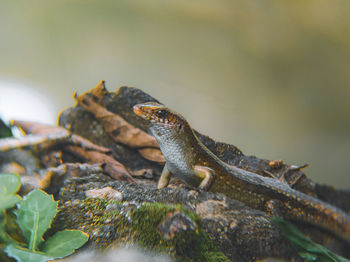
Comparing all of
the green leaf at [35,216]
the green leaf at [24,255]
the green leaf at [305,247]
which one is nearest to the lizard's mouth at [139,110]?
the green leaf at [35,216]

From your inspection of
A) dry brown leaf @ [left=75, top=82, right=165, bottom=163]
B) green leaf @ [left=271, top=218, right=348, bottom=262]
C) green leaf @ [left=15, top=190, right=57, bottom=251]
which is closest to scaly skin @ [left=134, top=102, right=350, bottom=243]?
dry brown leaf @ [left=75, top=82, right=165, bottom=163]

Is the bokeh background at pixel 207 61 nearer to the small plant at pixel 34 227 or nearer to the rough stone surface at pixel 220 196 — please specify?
the rough stone surface at pixel 220 196

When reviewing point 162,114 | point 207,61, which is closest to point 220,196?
point 162,114

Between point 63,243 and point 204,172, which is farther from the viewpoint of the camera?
point 204,172

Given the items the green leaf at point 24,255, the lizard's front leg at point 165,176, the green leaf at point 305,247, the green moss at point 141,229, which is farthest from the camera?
the lizard's front leg at point 165,176

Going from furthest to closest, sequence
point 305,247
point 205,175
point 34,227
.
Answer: point 205,175 → point 305,247 → point 34,227

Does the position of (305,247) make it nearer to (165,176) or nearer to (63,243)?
(165,176)

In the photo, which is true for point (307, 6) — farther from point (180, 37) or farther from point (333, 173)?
point (333, 173)
